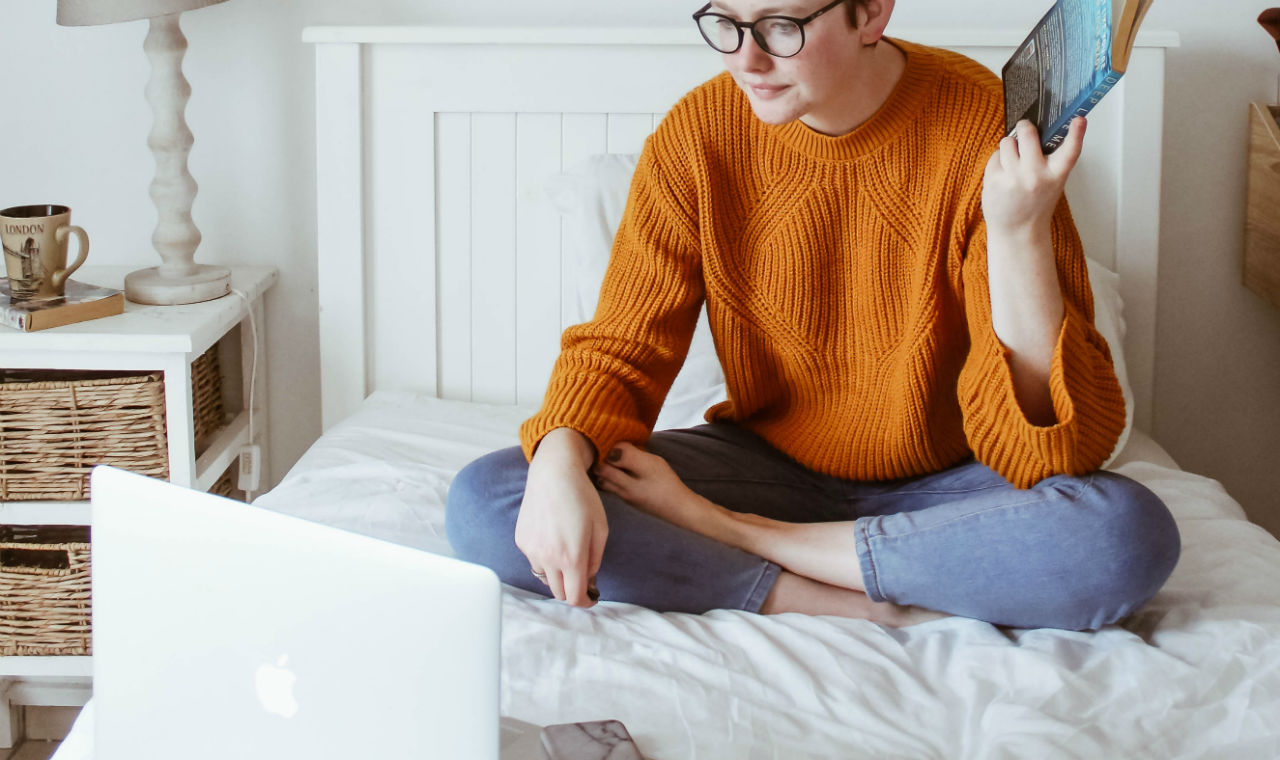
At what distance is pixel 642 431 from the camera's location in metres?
1.21

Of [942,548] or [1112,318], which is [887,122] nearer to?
[942,548]

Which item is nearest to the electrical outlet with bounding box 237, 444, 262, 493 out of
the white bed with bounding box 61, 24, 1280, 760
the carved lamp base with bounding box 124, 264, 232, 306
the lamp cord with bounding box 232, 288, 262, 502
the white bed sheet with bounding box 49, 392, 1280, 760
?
the lamp cord with bounding box 232, 288, 262, 502

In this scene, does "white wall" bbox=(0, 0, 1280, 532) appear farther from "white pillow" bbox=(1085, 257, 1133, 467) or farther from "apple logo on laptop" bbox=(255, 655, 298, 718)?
"apple logo on laptop" bbox=(255, 655, 298, 718)

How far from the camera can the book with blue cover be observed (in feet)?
2.66

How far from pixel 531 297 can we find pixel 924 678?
96 cm

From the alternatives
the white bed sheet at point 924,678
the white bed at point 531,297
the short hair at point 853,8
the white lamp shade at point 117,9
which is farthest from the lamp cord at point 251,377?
the short hair at point 853,8

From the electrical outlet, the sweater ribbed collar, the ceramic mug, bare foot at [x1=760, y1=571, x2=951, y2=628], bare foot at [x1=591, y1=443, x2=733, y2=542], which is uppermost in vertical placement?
the sweater ribbed collar

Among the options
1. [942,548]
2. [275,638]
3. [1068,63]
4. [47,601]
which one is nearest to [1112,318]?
[942,548]

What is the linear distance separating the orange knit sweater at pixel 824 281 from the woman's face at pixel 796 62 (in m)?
0.12

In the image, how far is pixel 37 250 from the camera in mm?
1525

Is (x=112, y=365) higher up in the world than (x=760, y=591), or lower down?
higher up

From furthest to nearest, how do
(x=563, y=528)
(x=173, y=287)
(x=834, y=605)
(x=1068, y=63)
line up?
(x=173, y=287)
(x=834, y=605)
(x=563, y=528)
(x=1068, y=63)

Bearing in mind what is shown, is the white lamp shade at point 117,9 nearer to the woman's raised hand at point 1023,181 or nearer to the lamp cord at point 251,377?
the lamp cord at point 251,377

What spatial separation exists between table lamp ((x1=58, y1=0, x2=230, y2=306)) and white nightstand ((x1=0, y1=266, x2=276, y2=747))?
0.07ft
